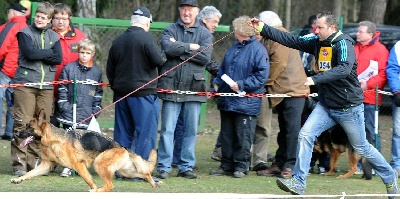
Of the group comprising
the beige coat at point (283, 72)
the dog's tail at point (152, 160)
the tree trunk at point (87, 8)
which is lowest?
the dog's tail at point (152, 160)

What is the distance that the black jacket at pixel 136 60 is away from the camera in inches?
420

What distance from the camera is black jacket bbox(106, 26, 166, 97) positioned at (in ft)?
35.0

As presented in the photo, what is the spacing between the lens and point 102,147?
32.7ft

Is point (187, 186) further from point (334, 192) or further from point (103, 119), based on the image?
point (103, 119)

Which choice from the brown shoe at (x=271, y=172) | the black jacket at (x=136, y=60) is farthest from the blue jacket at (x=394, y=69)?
the black jacket at (x=136, y=60)

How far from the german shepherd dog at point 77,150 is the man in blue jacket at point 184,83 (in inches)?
48.9

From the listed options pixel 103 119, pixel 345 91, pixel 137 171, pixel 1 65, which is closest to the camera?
pixel 345 91

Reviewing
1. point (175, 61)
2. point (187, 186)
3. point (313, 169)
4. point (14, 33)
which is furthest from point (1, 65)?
point (313, 169)

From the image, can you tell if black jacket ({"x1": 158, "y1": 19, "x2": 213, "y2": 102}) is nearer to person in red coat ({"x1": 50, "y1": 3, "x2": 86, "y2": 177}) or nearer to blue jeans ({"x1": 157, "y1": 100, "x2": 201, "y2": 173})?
blue jeans ({"x1": 157, "y1": 100, "x2": 201, "y2": 173})

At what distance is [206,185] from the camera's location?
10656 millimetres

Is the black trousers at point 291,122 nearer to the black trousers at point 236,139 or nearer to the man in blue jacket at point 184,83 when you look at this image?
the black trousers at point 236,139

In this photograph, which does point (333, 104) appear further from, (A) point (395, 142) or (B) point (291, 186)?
(A) point (395, 142)

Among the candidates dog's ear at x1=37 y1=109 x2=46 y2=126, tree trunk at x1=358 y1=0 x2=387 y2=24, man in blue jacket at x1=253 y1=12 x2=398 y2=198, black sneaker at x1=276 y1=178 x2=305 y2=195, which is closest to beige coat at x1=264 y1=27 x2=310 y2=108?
man in blue jacket at x1=253 y1=12 x2=398 y2=198

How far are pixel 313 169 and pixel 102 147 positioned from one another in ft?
12.4
